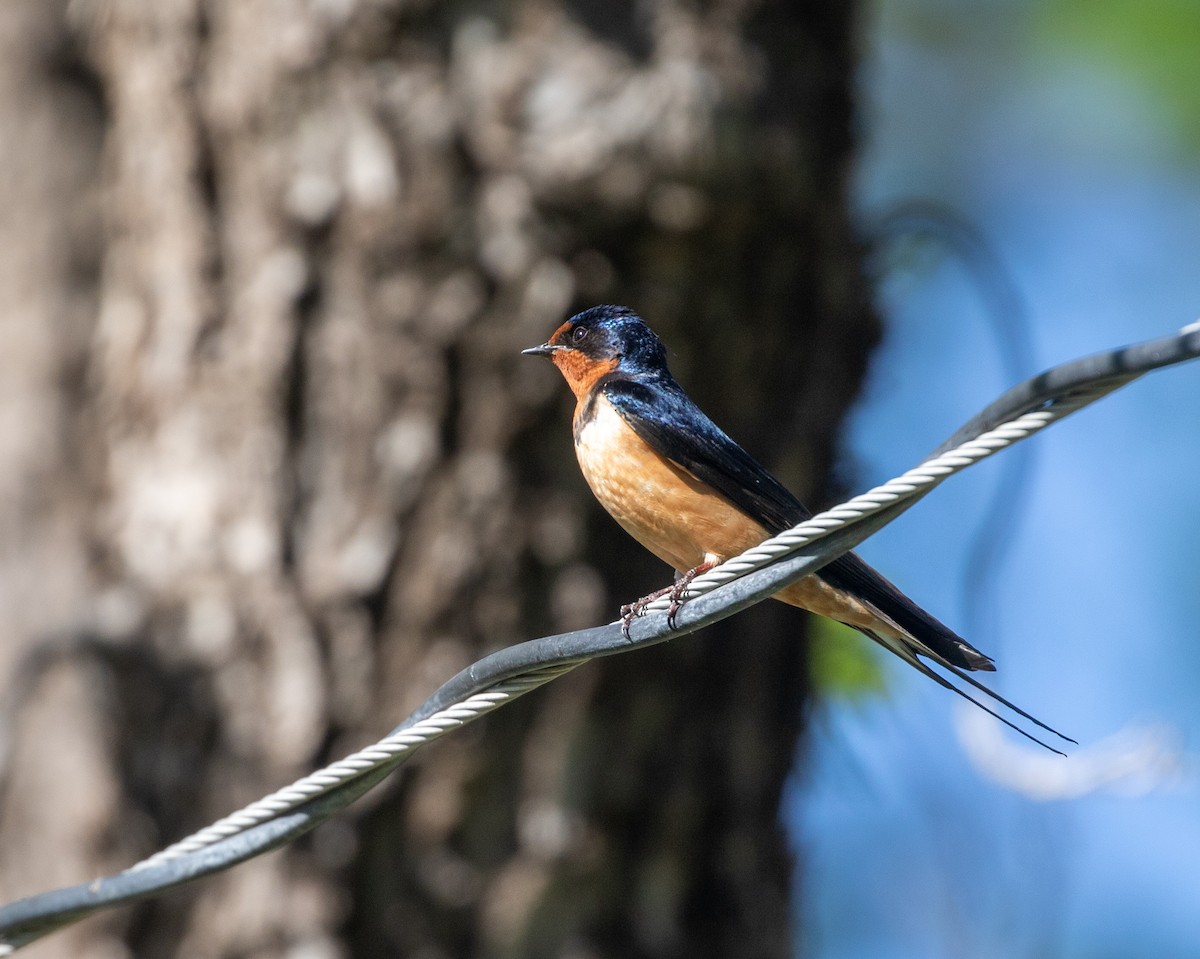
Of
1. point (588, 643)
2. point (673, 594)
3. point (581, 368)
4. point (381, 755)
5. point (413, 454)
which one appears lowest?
point (381, 755)

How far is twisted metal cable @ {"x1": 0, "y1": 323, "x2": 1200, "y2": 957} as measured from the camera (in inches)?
61.7

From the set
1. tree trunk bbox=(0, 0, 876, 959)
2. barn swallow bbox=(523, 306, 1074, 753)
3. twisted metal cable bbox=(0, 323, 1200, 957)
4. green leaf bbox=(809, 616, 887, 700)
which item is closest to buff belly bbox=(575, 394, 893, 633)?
barn swallow bbox=(523, 306, 1074, 753)

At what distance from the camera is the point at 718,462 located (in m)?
2.83

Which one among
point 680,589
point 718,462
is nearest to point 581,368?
point 718,462

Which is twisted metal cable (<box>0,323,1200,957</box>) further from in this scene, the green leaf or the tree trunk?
the green leaf

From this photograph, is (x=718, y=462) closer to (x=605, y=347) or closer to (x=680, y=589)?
(x=680, y=589)

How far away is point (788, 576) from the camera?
5.82 ft

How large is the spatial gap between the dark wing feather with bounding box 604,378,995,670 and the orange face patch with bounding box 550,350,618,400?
0.19 m

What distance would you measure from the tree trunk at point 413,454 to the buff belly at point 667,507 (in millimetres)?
1459

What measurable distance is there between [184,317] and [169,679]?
1199 millimetres

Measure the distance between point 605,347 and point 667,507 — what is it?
654mm

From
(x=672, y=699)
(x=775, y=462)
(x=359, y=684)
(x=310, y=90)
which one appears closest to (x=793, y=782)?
(x=672, y=699)

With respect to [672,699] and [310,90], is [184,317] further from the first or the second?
[672,699]

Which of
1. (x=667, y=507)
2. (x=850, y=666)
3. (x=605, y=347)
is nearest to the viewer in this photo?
(x=667, y=507)
